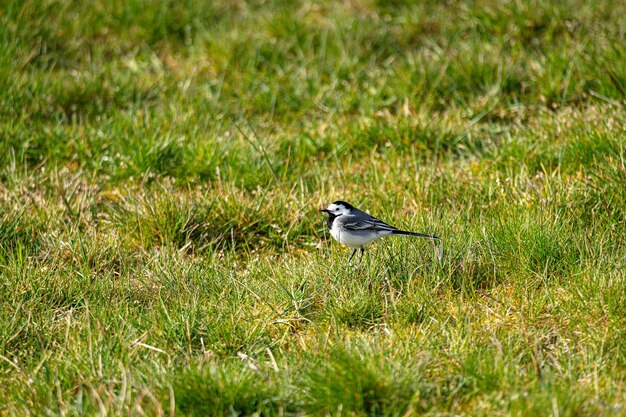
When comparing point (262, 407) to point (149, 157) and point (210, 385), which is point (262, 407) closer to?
point (210, 385)

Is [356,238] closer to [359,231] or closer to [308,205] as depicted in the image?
[359,231]

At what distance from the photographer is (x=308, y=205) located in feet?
18.3

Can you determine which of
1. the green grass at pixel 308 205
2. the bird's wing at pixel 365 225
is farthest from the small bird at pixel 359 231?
the green grass at pixel 308 205

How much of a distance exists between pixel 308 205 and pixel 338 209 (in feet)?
1.65

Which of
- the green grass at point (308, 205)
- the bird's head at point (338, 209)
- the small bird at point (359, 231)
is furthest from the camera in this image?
the bird's head at point (338, 209)

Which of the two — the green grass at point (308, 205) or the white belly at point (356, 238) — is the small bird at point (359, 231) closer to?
the white belly at point (356, 238)

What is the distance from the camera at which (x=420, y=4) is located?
810 cm

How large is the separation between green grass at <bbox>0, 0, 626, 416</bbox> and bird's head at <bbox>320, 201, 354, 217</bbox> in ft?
0.73

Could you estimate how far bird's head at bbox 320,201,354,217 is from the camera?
504 cm

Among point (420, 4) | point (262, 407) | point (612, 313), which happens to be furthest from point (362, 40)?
point (262, 407)

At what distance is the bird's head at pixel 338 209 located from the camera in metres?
5.04

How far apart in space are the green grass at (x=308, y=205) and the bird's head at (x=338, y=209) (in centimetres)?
22

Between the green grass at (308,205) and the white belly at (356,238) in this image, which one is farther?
the white belly at (356,238)

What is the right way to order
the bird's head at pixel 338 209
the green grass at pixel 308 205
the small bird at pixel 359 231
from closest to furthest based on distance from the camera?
1. the green grass at pixel 308 205
2. the small bird at pixel 359 231
3. the bird's head at pixel 338 209
